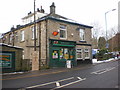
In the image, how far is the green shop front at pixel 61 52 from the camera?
758 inches

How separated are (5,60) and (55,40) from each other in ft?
25.2

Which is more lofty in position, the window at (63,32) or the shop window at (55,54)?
the window at (63,32)

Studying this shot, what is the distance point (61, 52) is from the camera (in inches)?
810

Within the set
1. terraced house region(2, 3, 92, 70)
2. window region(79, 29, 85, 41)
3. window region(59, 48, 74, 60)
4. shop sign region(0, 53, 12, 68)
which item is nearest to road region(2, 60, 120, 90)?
shop sign region(0, 53, 12, 68)

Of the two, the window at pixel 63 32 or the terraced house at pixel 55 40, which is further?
the window at pixel 63 32

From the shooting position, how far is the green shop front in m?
19.2

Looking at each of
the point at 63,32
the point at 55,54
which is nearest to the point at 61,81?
the point at 55,54

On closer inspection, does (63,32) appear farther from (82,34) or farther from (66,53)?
(82,34)

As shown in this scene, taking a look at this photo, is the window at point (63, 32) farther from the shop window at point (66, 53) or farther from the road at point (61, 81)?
the road at point (61, 81)

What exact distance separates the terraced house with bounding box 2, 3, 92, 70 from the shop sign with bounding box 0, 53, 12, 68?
234cm

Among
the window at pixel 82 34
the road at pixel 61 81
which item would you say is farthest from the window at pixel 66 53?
the road at pixel 61 81

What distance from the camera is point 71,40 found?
875 inches

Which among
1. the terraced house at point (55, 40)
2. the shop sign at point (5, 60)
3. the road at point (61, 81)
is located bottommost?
the road at point (61, 81)

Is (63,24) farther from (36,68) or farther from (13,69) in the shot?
(13,69)
